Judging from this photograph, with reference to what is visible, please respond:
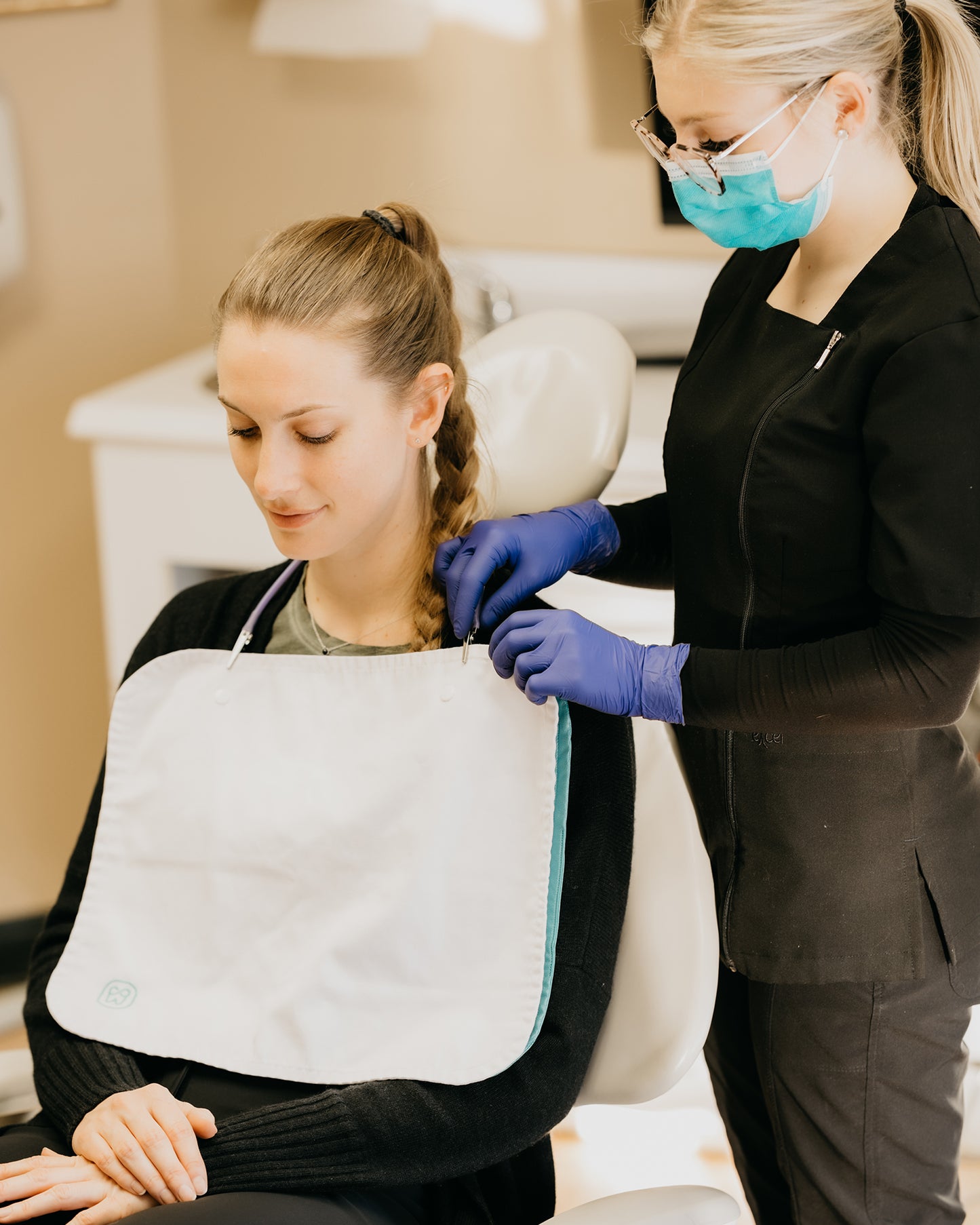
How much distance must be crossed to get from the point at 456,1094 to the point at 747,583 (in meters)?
0.49

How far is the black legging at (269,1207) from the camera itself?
0.96 m

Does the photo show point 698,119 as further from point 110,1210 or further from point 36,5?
point 36,5

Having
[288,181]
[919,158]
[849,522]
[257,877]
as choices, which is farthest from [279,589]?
[288,181]

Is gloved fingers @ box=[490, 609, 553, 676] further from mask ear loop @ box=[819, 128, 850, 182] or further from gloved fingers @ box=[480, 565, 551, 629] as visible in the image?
mask ear loop @ box=[819, 128, 850, 182]

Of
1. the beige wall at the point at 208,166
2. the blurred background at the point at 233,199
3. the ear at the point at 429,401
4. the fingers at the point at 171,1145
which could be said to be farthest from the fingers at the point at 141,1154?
the beige wall at the point at 208,166

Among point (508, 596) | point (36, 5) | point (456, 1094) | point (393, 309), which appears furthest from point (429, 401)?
point (36, 5)

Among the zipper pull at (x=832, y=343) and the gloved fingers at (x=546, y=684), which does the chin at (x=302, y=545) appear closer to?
the gloved fingers at (x=546, y=684)

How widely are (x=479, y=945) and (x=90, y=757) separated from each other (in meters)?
1.63

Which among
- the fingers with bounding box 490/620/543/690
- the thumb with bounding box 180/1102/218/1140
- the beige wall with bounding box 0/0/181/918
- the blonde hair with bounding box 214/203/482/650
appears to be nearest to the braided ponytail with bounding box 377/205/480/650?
the blonde hair with bounding box 214/203/482/650

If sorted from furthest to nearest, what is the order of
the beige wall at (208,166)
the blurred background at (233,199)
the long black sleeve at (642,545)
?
the beige wall at (208,166)
the blurred background at (233,199)
the long black sleeve at (642,545)

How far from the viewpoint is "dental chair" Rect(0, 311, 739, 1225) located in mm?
1044

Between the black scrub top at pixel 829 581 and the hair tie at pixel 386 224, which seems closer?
the black scrub top at pixel 829 581

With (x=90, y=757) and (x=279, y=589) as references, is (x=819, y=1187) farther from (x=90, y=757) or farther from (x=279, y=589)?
(x=90, y=757)

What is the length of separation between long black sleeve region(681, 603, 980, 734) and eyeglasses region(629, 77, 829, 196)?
14.7 inches
